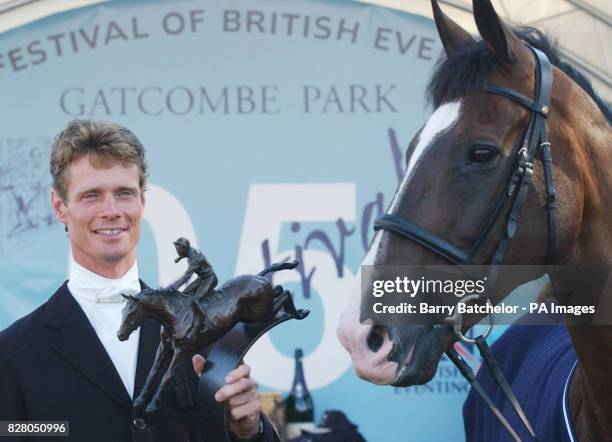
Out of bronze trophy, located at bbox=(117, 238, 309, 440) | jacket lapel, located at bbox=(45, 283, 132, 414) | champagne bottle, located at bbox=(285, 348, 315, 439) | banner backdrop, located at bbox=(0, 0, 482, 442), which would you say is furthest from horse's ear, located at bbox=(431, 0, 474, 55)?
champagne bottle, located at bbox=(285, 348, 315, 439)

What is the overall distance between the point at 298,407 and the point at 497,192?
2501 millimetres

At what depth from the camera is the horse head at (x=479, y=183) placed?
174cm

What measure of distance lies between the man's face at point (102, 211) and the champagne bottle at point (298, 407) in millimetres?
2234

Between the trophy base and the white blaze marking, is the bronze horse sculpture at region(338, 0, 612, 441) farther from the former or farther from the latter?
the trophy base

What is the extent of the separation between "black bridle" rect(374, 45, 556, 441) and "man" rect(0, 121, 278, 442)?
0.44m

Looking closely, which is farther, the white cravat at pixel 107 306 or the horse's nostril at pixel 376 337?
the white cravat at pixel 107 306

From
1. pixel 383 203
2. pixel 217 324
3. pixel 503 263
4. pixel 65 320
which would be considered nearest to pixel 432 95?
pixel 503 263

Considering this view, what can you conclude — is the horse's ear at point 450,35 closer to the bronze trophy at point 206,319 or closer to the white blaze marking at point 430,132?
the white blaze marking at point 430,132

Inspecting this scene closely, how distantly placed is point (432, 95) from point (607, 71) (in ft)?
7.97

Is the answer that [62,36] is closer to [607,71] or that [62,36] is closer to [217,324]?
[607,71]

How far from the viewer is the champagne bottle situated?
408 centimetres

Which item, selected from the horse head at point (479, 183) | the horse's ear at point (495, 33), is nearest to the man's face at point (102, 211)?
the horse head at point (479, 183)

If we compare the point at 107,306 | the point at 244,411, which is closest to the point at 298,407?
the point at 107,306

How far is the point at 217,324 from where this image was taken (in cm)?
175
